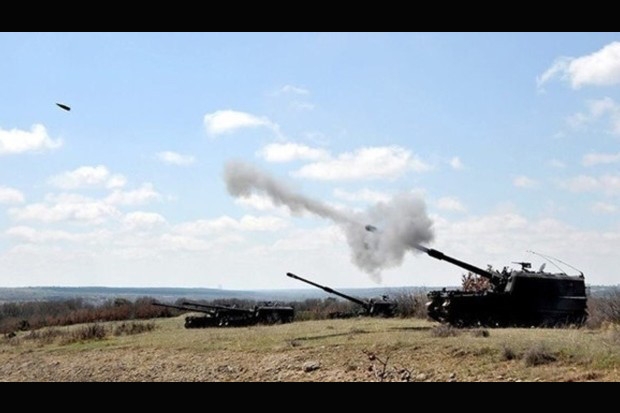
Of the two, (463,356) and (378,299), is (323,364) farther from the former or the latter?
(378,299)

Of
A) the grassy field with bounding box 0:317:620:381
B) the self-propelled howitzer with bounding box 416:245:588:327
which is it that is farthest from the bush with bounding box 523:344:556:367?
the self-propelled howitzer with bounding box 416:245:588:327

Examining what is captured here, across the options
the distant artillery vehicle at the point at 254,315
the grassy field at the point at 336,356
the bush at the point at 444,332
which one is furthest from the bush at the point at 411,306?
the bush at the point at 444,332

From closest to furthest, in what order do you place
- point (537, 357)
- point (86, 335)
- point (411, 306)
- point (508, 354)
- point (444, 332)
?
point (537, 357)
point (508, 354)
point (444, 332)
point (86, 335)
point (411, 306)

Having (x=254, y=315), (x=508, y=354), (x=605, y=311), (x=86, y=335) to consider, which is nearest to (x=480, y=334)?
(x=508, y=354)

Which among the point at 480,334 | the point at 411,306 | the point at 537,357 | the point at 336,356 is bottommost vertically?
the point at 336,356

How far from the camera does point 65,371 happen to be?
997 inches

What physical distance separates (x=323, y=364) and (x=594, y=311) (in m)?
14.3

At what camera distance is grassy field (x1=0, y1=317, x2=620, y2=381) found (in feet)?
55.1

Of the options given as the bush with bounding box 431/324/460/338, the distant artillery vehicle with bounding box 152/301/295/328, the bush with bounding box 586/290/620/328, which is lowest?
the bush with bounding box 431/324/460/338

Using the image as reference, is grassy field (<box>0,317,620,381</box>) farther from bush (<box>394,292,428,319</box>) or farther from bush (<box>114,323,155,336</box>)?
bush (<box>394,292,428,319</box>)

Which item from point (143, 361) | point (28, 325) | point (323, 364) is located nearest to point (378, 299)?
point (143, 361)

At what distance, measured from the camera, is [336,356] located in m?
20.6

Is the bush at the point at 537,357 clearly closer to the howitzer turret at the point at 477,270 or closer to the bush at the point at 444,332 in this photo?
the bush at the point at 444,332

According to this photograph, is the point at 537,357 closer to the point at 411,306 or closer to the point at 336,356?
the point at 336,356
